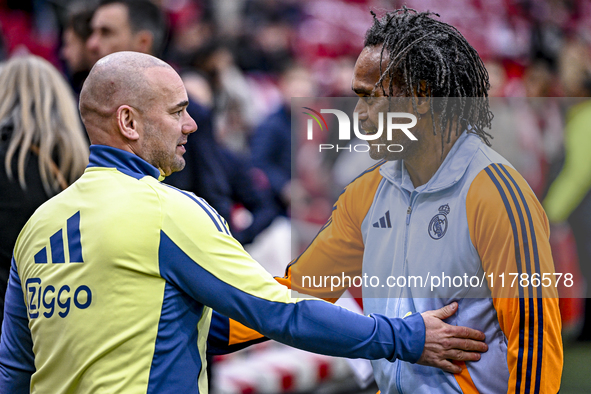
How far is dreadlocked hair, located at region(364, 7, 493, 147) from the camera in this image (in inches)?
72.1

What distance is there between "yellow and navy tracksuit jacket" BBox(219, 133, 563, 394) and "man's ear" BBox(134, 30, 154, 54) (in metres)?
1.76

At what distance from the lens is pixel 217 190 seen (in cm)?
335

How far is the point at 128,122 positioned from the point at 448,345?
114cm

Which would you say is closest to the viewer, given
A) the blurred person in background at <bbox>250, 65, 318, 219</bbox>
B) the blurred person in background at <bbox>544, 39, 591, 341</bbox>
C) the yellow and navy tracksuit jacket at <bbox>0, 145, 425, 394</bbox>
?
→ the yellow and navy tracksuit jacket at <bbox>0, 145, 425, 394</bbox>

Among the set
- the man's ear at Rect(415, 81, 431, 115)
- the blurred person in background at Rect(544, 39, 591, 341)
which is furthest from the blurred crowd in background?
the man's ear at Rect(415, 81, 431, 115)

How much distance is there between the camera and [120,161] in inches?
71.4

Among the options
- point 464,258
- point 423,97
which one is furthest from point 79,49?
point 464,258

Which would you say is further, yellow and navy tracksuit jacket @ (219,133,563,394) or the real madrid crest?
the real madrid crest

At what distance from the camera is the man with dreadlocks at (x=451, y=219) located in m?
1.71

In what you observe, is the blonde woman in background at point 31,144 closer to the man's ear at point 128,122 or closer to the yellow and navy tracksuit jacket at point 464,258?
the man's ear at point 128,122

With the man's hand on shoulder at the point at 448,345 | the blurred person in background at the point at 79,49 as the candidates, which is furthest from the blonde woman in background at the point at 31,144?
the man's hand on shoulder at the point at 448,345

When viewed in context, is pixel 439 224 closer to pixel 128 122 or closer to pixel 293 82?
pixel 128 122

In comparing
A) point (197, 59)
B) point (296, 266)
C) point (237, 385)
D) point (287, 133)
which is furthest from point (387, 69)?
point (197, 59)

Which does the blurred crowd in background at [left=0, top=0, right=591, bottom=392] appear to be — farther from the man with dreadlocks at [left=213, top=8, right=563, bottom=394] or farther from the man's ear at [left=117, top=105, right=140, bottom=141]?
the man's ear at [left=117, top=105, right=140, bottom=141]
